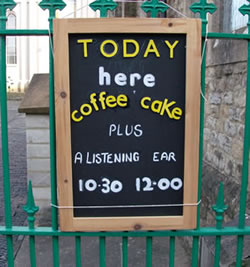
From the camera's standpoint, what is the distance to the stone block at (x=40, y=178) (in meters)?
4.62

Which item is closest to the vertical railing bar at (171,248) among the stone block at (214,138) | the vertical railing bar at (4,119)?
the vertical railing bar at (4,119)

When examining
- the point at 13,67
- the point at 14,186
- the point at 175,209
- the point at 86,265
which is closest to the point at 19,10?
the point at 13,67

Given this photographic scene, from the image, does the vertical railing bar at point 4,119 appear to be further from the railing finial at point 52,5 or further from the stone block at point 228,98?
the stone block at point 228,98

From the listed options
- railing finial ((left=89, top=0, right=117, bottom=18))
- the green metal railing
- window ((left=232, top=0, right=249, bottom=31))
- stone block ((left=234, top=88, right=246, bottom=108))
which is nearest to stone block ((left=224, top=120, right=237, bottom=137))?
stone block ((left=234, top=88, right=246, bottom=108))

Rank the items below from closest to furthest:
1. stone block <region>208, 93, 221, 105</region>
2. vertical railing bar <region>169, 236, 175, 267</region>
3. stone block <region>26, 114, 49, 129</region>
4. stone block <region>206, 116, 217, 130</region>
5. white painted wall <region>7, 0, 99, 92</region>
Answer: vertical railing bar <region>169, 236, 175, 267</region> < stone block <region>208, 93, 221, 105</region> < stone block <region>206, 116, 217, 130</region> < stone block <region>26, 114, 49, 129</region> < white painted wall <region>7, 0, 99, 92</region>

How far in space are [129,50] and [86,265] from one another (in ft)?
8.04

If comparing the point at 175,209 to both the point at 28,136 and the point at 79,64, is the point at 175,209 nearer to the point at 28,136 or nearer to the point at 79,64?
the point at 79,64

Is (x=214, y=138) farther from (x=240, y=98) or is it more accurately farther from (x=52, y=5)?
(x=52, y=5)

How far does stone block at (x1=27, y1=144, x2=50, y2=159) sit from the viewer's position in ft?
15.0

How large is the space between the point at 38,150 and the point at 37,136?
0.57 feet

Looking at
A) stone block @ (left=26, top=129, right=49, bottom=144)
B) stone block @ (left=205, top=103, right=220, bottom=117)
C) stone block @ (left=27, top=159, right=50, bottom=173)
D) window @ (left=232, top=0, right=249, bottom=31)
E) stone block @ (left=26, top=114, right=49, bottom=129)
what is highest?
window @ (left=232, top=0, right=249, bottom=31)

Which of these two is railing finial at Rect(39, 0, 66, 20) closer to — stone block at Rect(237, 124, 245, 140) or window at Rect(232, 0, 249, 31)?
stone block at Rect(237, 124, 245, 140)

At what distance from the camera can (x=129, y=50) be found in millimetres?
1820

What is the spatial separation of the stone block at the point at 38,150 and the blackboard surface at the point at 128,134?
2.76 metres
